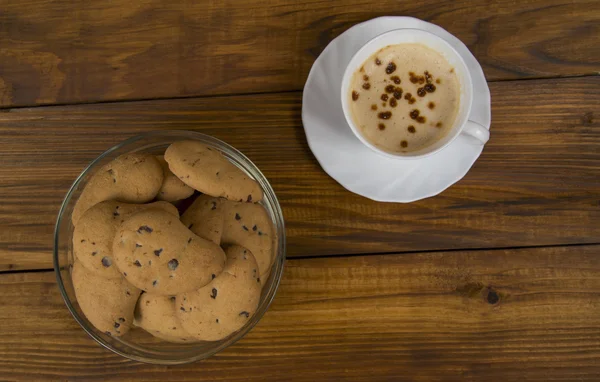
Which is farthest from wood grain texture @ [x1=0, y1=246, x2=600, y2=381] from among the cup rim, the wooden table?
the cup rim

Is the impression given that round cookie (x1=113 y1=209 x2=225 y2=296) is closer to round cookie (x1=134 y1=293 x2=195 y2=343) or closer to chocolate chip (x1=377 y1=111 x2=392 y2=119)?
round cookie (x1=134 y1=293 x2=195 y2=343)

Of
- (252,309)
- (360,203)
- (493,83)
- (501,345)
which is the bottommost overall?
(501,345)

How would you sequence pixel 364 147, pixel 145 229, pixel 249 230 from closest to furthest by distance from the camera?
pixel 145 229, pixel 249 230, pixel 364 147

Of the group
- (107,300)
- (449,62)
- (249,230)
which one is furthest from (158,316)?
(449,62)

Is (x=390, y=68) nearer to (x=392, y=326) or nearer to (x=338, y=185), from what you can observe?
(x=338, y=185)

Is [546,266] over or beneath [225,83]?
beneath

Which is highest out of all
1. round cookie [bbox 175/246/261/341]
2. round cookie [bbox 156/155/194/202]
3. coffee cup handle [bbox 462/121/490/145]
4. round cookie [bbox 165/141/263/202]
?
coffee cup handle [bbox 462/121/490/145]

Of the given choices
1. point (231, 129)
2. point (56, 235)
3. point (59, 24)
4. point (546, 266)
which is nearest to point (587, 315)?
point (546, 266)

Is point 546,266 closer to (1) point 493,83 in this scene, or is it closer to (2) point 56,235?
(1) point 493,83
